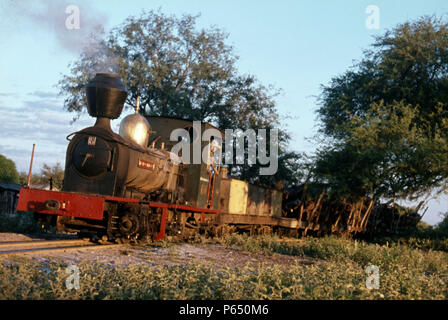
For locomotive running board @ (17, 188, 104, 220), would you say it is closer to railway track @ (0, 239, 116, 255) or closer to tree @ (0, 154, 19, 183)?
railway track @ (0, 239, 116, 255)

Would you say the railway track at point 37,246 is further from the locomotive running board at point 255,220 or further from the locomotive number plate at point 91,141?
the locomotive running board at point 255,220

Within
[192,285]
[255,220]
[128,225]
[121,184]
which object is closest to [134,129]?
[121,184]

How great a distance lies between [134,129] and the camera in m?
11.0

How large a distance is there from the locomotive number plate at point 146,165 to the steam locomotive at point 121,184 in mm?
19

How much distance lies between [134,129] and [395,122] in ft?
31.9

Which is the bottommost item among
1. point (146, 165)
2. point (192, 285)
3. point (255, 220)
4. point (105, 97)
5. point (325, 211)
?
point (192, 285)

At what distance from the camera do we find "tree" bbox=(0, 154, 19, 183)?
129 ft

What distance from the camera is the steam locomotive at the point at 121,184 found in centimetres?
945

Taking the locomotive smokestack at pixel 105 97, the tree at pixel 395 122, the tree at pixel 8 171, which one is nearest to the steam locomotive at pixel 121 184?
the locomotive smokestack at pixel 105 97

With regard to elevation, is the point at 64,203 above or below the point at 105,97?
below

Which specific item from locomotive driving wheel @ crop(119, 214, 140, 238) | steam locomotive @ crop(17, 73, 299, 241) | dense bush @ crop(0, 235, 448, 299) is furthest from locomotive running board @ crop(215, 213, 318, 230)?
dense bush @ crop(0, 235, 448, 299)

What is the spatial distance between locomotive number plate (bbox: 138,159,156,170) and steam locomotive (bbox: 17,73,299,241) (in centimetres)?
2

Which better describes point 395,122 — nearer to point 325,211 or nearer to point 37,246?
point 325,211
